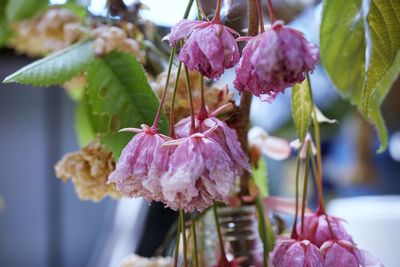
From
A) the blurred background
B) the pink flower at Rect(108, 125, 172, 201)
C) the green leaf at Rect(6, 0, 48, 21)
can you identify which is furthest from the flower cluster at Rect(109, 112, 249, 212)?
the blurred background

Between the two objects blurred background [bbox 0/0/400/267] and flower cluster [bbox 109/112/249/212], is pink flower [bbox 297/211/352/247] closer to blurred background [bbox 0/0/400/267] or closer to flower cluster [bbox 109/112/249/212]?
flower cluster [bbox 109/112/249/212]

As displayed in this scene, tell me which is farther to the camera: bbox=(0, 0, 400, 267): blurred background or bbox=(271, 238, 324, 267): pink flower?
bbox=(0, 0, 400, 267): blurred background

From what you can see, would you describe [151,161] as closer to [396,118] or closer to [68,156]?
[68,156]

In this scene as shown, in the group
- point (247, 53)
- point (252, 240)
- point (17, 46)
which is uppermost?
point (17, 46)

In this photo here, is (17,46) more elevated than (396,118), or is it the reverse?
(17,46)

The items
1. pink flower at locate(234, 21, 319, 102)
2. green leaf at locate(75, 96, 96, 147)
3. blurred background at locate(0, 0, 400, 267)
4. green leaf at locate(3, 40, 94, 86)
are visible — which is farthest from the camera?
blurred background at locate(0, 0, 400, 267)

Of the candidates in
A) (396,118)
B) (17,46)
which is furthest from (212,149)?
(396,118)

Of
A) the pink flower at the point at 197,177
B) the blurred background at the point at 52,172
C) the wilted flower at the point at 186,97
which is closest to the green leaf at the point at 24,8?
the wilted flower at the point at 186,97

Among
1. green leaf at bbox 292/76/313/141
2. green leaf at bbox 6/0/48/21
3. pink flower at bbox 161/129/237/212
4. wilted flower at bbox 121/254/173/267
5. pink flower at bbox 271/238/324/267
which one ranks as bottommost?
wilted flower at bbox 121/254/173/267
